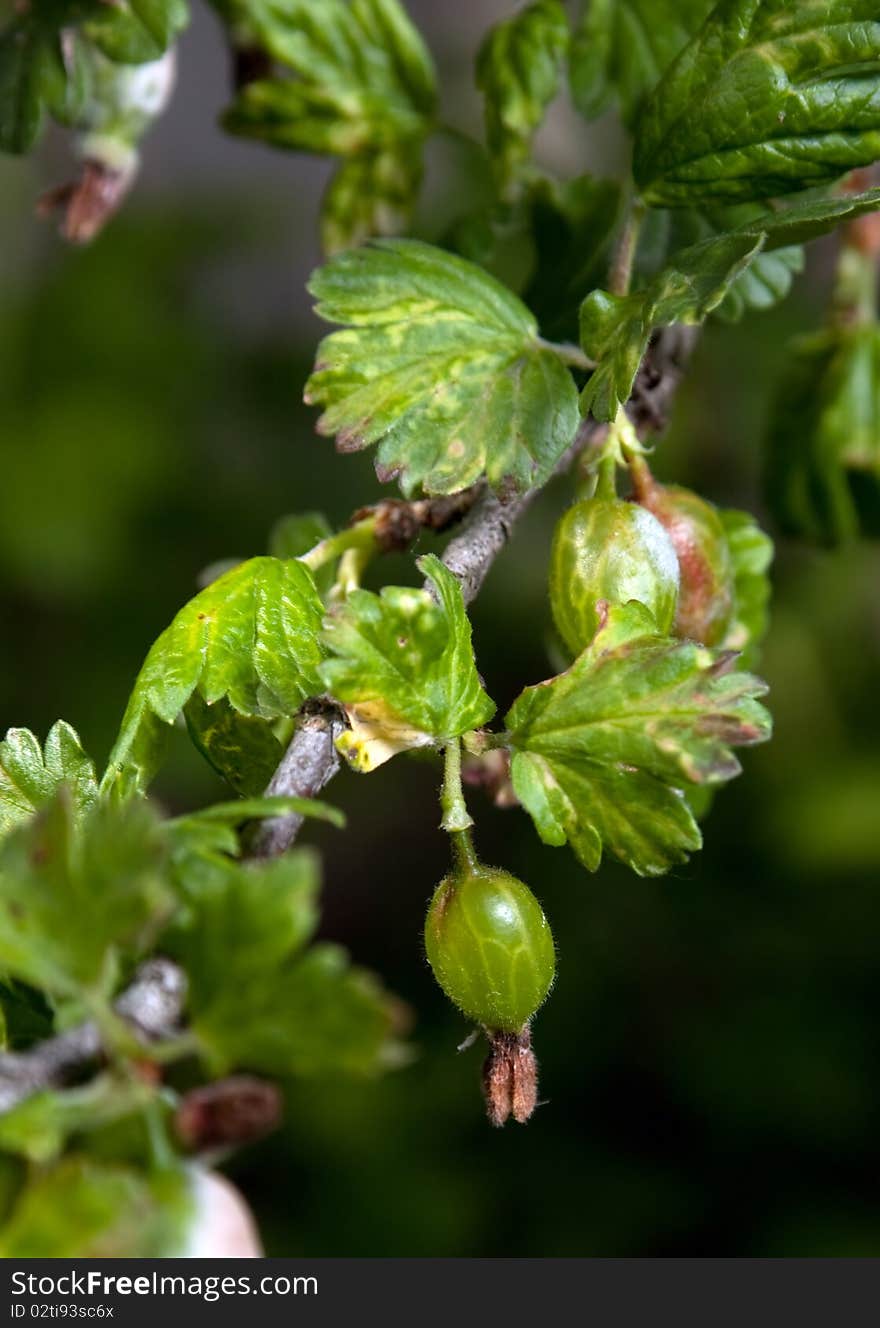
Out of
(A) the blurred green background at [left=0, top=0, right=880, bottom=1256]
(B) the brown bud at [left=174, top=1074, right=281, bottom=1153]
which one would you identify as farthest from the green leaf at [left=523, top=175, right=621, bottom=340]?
(A) the blurred green background at [left=0, top=0, right=880, bottom=1256]

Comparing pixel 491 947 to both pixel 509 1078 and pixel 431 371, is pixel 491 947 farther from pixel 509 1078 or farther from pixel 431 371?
pixel 431 371

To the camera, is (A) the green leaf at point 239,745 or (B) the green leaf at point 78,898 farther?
(A) the green leaf at point 239,745

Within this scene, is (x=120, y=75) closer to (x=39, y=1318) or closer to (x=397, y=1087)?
(x=39, y=1318)

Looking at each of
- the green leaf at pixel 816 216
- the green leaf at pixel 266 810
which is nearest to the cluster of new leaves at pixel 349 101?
the green leaf at pixel 816 216

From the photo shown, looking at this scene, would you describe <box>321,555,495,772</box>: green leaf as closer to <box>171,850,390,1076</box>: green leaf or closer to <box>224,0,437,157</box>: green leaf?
<box>171,850,390,1076</box>: green leaf

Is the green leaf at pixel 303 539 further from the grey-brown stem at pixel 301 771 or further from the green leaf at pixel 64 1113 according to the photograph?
the green leaf at pixel 64 1113

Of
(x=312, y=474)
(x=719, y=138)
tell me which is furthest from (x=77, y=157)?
(x=312, y=474)
